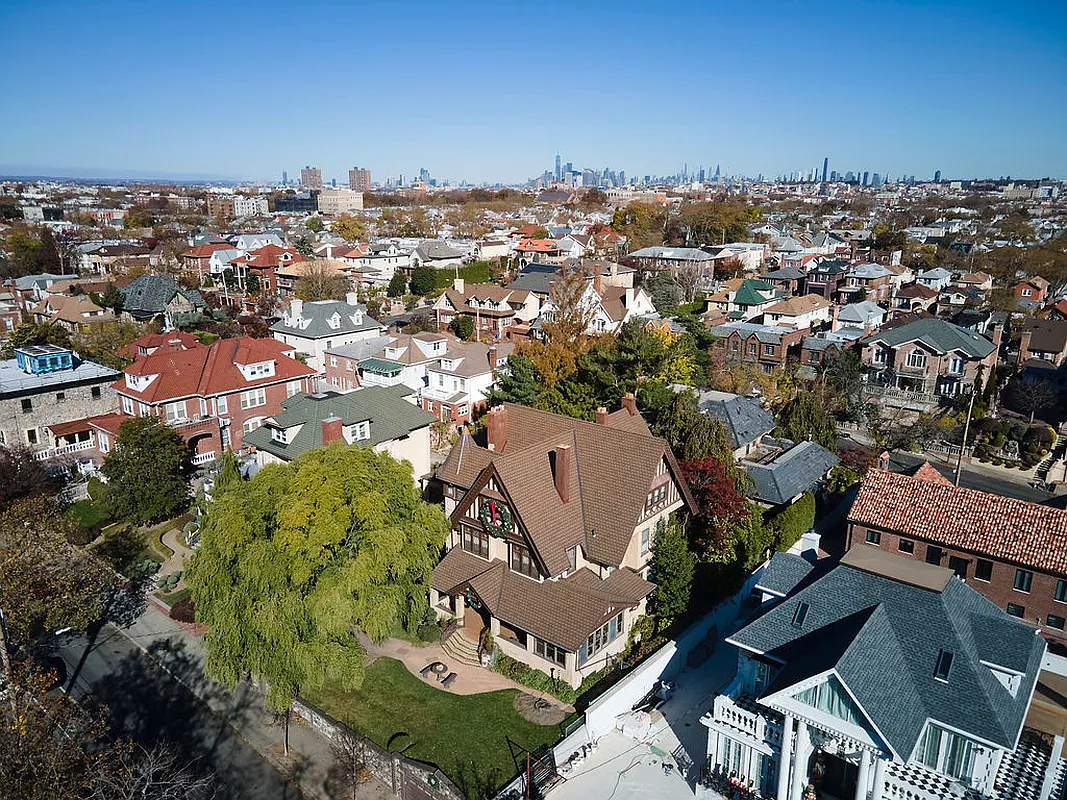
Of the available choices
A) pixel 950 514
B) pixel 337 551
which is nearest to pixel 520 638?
pixel 337 551

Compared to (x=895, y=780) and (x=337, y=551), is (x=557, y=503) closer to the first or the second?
(x=337, y=551)

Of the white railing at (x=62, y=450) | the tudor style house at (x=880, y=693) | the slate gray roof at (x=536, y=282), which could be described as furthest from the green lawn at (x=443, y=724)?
the slate gray roof at (x=536, y=282)

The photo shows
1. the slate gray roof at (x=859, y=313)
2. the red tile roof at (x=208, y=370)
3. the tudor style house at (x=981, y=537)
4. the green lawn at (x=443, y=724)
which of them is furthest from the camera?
the slate gray roof at (x=859, y=313)

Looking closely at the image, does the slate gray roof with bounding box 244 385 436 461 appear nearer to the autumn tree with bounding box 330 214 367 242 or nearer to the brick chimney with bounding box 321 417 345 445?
the brick chimney with bounding box 321 417 345 445

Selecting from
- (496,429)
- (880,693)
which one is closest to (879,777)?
(880,693)

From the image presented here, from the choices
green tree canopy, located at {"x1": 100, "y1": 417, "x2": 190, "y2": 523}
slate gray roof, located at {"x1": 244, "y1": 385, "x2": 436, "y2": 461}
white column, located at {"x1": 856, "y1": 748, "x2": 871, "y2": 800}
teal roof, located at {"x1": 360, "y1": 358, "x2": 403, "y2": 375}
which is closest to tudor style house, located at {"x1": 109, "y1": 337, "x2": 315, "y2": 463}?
teal roof, located at {"x1": 360, "y1": 358, "x2": 403, "y2": 375}

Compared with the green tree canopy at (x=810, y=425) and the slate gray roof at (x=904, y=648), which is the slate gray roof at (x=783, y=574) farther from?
the green tree canopy at (x=810, y=425)
